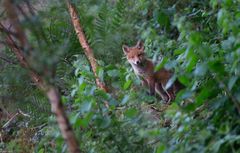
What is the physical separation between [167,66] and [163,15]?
242 cm

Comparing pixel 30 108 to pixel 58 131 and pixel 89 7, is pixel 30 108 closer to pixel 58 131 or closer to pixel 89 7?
pixel 89 7

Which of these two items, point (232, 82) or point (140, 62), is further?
point (140, 62)

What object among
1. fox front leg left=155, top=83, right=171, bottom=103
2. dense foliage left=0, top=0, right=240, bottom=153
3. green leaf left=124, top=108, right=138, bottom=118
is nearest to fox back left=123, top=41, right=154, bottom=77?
fox front leg left=155, top=83, right=171, bottom=103

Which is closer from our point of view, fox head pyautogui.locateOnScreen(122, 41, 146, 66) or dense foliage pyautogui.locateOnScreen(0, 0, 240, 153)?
dense foliage pyautogui.locateOnScreen(0, 0, 240, 153)

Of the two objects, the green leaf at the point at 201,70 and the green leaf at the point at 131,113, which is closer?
the green leaf at the point at 201,70

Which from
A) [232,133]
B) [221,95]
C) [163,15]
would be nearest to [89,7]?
[163,15]

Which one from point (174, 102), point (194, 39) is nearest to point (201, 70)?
point (194, 39)

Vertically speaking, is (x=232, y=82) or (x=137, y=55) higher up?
(x=137, y=55)

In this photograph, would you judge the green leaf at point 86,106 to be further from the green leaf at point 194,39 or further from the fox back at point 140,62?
the fox back at point 140,62

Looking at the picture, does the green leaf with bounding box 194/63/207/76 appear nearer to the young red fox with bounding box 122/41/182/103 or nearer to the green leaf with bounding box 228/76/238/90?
the green leaf with bounding box 228/76/238/90

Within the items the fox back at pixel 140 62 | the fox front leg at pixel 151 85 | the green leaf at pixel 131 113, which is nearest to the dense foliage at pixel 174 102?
the green leaf at pixel 131 113

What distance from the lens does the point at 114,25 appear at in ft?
29.1

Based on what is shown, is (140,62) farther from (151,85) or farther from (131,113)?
(131,113)

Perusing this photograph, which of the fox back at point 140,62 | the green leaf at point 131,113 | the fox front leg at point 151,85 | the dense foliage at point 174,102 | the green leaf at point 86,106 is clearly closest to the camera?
the dense foliage at point 174,102
